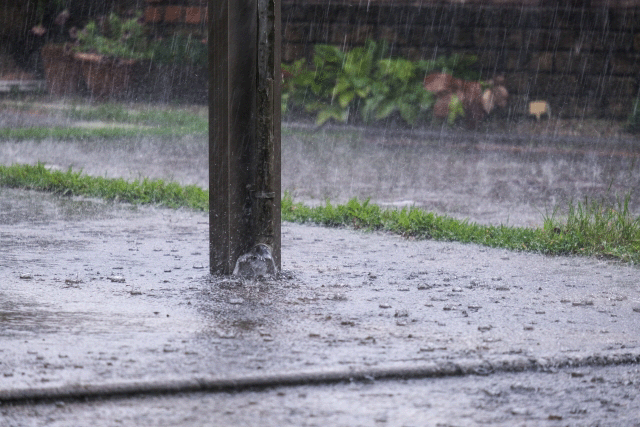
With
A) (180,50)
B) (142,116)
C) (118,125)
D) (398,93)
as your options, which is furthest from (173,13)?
(398,93)

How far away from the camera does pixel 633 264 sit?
6051 mm

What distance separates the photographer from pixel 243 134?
551cm

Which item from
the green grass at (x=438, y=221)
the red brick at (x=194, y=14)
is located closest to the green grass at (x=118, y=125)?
the red brick at (x=194, y=14)

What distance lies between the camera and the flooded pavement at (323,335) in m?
3.33

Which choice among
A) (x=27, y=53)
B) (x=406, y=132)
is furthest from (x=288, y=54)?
(x=27, y=53)

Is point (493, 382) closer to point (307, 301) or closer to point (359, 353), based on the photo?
point (359, 353)

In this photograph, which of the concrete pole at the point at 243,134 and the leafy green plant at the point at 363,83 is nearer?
the concrete pole at the point at 243,134

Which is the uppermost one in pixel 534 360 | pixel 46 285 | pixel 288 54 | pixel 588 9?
pixel 588 9

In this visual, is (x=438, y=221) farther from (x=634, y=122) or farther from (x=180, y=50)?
(x=180, y=50)

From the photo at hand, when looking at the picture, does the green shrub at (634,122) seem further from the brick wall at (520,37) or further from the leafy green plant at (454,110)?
the leafy green plant at (454,110)

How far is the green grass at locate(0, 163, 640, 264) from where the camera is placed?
6.44 metres

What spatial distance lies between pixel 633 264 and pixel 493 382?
275 cm

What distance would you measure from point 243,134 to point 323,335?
1.71 m

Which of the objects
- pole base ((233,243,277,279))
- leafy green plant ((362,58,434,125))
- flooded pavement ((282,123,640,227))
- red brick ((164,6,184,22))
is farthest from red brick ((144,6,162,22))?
pole base ((233,243,277,279))
